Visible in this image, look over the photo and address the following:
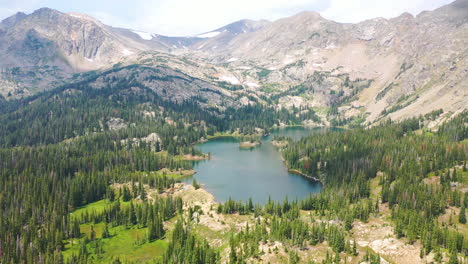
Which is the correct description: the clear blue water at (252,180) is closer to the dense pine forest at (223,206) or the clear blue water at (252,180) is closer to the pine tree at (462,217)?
the dense pine forest at (223,206)

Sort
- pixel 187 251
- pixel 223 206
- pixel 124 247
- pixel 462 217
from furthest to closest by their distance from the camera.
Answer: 1. pixel 223 206
2. pixel 462 217
3. pixel 124 247
4. pixel 187 251

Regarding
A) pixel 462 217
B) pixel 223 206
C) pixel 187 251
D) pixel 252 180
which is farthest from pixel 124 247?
pixel 462 217

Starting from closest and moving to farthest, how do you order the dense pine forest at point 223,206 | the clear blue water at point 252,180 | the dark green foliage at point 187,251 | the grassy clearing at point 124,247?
the dark green foliage at point 187,251, the dense pine forest at point 223,206, the grassy clearing at point 124,247, the clear blue water at point 252,180

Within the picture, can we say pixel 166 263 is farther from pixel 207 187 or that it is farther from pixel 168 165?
pixel 168 165

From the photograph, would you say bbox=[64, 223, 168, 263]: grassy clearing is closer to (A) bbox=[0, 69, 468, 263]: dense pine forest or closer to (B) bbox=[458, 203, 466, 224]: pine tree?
(A) bbox=[0, 69, 468, 263]: dense pine forest

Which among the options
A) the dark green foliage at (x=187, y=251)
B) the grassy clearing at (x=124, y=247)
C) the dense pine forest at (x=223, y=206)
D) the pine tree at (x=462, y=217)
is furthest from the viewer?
the pine tree at (x=462, y=217)

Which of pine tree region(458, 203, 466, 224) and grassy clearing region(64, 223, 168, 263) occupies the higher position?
pine tree region(458, 203, 466, 224)

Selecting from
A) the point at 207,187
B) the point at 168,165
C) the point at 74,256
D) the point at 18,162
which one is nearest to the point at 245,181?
the point at 207,187

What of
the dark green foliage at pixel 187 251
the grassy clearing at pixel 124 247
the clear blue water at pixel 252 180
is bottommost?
the grassy clearing at pixel 124 247

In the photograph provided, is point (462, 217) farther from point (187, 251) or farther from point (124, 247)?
point (124, 247)

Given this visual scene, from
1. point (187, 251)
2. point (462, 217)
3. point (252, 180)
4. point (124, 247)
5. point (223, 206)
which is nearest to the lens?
point (187, 251)

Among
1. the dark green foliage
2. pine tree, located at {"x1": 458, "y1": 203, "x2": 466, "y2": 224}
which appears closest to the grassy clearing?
Answer: the dark green foliage

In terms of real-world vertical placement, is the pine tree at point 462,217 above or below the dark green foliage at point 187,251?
above

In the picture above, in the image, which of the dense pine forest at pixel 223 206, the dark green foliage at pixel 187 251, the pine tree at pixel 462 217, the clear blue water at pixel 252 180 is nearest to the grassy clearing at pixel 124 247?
the dense pine forest at pixel 223 206
